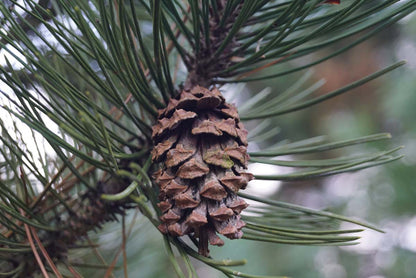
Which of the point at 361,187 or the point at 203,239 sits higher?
the point at 361,187

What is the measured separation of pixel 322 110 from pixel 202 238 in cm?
196

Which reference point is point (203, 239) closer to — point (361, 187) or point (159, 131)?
point (159, 131)

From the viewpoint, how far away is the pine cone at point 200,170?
335mm

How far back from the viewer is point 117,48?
341 mm

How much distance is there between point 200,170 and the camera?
1.13 feet

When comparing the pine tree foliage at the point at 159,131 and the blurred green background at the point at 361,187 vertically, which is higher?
the blurred green background at the point at 361,187

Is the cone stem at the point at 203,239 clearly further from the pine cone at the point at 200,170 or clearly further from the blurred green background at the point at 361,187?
the blurred green background at the point at 361,187

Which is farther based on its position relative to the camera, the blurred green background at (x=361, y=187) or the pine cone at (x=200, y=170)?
the blurred green background at (x=361, y=187)

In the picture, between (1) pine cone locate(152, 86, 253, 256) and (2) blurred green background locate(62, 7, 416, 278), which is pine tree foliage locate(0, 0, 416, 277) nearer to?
(1) pine cone locate(152, 86, 253, 256)

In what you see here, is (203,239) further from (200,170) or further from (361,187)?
(361,187)

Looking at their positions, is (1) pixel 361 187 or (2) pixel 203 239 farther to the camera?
(1) pixel 361 187

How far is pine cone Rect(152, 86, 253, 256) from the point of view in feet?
1.10

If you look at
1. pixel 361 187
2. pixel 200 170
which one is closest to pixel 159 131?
pixel 200 170

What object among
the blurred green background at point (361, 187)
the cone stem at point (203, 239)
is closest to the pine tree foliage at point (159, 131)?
the cone stem at point (203, 239)
